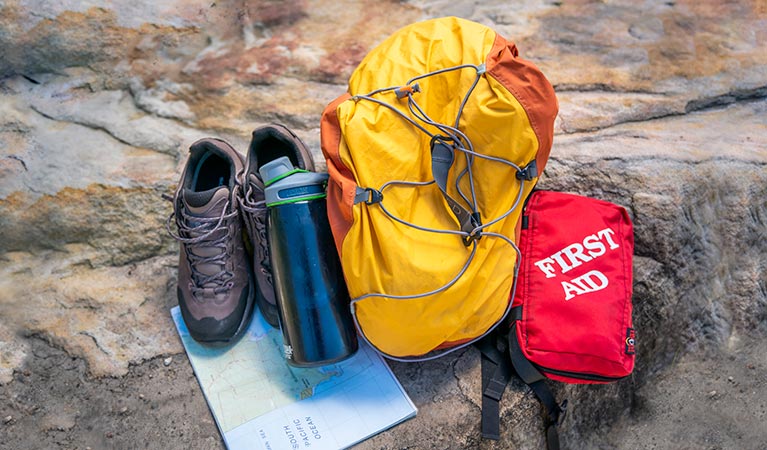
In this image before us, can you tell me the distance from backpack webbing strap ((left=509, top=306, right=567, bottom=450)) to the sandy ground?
0.24 m

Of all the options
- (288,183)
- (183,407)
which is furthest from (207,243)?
(183,407)

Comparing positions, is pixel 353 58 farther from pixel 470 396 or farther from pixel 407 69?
pixel 470 396

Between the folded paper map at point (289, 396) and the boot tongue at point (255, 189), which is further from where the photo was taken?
the boot tongue at point (255, 189)

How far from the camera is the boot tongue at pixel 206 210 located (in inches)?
65.2

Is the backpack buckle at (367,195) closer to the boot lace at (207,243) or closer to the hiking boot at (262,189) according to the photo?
the hiking boot at (262,189)

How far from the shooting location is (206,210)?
1663 mm

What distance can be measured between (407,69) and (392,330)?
70 cm

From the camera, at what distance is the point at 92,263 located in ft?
6.43

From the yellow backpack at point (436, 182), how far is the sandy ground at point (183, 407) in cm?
29

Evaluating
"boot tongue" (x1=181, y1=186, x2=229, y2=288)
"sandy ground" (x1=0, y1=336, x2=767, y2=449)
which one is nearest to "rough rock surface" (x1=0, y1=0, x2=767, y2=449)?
"sandy ground" (x1=0, y1=336, x2=767, y2=449)

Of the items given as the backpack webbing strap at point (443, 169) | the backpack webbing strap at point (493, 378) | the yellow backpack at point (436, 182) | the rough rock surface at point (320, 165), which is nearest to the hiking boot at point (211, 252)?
the rough rock surface at point (320, 165)

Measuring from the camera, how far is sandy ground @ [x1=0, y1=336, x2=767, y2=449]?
1552 millimetres

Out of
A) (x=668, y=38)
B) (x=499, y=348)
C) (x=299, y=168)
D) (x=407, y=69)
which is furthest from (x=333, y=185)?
(x=668, y=38)

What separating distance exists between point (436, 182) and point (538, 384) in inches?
24.4
